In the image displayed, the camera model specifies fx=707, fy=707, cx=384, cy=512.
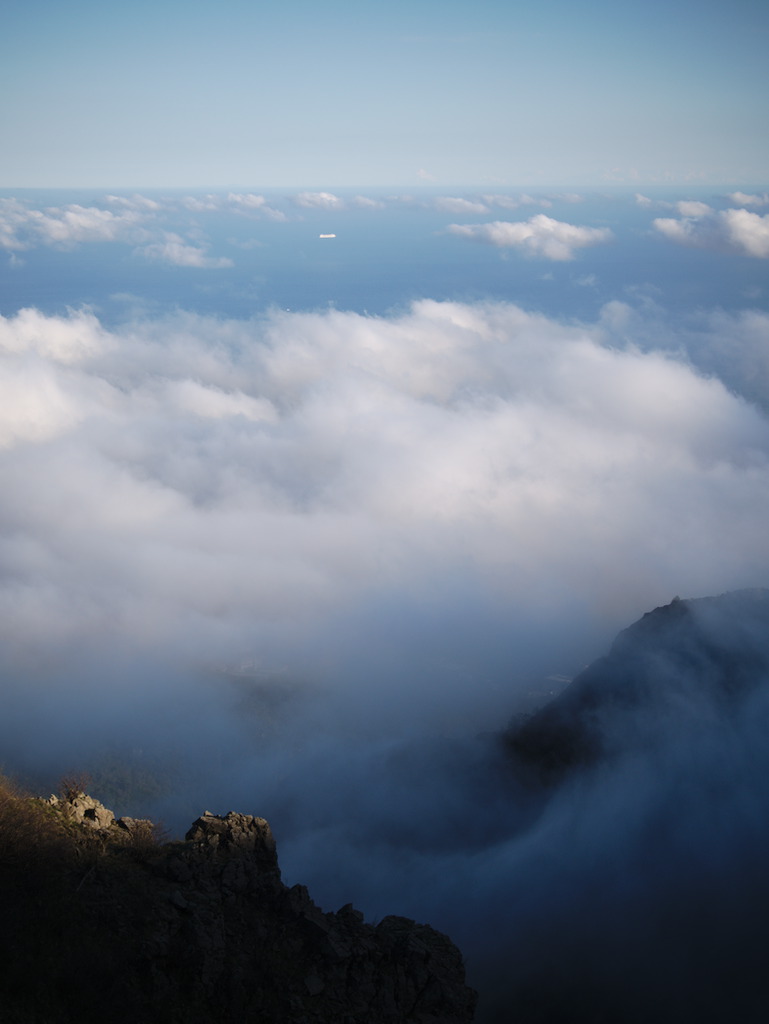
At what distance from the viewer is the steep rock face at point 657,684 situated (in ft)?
185

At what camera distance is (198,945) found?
64.5 ft

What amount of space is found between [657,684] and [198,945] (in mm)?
50171

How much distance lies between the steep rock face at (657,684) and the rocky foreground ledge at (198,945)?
117 feet

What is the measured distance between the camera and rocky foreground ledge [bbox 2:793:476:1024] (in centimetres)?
1741

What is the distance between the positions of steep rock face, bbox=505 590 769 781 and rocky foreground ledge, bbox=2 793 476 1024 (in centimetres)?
3554

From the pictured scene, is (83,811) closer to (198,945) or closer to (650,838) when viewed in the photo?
(198,945)

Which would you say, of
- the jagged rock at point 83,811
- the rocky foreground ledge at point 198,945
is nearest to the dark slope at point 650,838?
the rocky foreground ledge at point 198,945

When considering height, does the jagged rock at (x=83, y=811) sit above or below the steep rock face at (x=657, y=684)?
below

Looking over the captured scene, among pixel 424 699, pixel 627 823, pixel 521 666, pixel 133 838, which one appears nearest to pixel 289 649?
pixel 424 699

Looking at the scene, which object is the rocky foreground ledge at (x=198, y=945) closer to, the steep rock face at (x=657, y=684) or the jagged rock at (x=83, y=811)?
the jagged rock at (x=83, y=811)

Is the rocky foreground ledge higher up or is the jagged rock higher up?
the jagged rock

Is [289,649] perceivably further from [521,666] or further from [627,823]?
[627,823]

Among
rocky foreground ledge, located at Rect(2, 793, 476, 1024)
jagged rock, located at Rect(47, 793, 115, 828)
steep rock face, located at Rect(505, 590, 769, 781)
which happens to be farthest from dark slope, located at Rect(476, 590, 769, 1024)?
jagged rock, located at Rect(47, 793, 115, 828)

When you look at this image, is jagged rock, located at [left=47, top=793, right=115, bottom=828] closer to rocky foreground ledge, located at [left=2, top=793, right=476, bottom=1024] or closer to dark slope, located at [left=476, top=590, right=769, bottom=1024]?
rocky foreground ledge, located at [left=2, top=793, right=476, bottom=1024]
